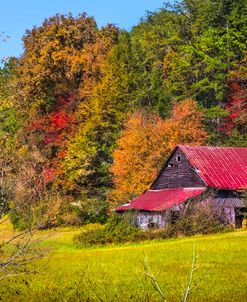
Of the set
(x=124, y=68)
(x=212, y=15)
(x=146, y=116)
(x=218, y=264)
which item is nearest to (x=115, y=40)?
(x=124, y=68)

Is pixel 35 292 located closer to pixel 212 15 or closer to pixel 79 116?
pixel 79 116

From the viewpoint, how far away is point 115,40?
78.5 metres

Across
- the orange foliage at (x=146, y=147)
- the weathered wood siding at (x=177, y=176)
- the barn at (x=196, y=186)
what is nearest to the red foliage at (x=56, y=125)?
the orange foliage at (x=146, y=147)

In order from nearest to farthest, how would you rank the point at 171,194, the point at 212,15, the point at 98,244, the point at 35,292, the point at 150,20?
the point at 35,292 → the point at 98,244 → the point at 171,194 → the point at 212,15 → the point at 150,20

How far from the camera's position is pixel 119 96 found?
2790 inches

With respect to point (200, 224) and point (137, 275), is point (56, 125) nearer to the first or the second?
point (200, 224)

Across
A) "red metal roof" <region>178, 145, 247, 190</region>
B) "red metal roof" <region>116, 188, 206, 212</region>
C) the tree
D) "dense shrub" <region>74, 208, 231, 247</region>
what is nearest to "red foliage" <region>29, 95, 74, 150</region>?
the tree

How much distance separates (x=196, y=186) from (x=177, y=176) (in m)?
3.20

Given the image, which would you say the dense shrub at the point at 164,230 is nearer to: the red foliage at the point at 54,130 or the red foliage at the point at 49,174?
the red foliage at the point at 49,174

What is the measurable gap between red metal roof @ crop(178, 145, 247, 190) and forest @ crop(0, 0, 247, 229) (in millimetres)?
6749

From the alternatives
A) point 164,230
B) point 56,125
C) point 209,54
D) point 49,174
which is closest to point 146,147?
point 49,174

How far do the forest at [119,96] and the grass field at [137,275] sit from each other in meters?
24.3

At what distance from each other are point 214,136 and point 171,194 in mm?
17273

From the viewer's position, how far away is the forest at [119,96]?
60531 mm
